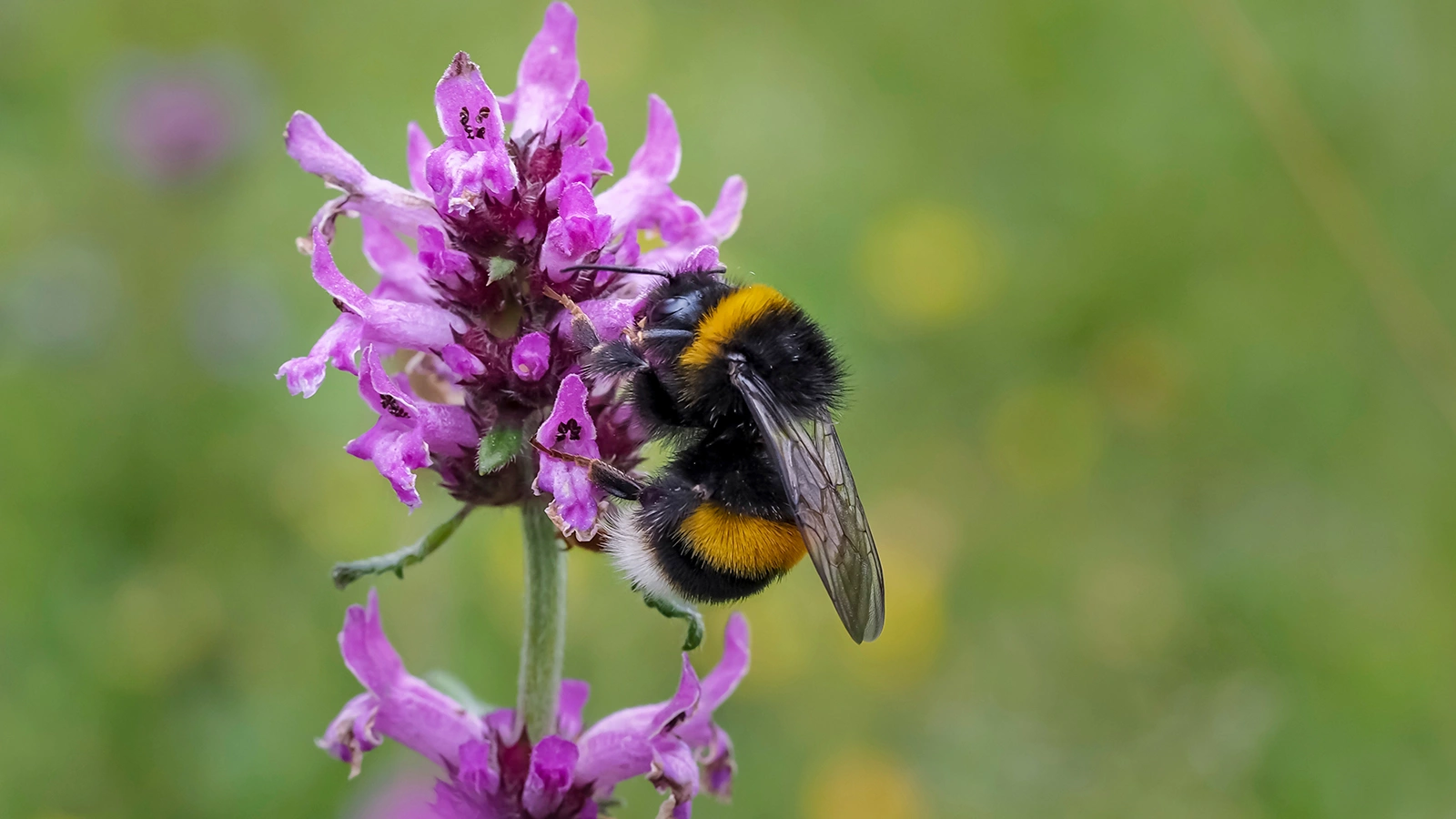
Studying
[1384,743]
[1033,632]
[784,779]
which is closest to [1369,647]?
[1384,743]

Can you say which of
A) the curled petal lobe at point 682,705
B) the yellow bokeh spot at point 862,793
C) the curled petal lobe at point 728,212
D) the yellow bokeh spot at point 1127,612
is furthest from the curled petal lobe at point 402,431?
the yellow bokeh spot at point 1127,612

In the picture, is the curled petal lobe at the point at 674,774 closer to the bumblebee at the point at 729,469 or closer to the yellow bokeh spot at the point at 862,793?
the bumblebee at the point at 729,469

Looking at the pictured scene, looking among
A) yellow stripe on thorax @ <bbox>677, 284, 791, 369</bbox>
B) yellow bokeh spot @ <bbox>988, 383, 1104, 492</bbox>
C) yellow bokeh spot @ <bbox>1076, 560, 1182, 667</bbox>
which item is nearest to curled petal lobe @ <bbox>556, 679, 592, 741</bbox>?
yellow stripe on thorax @ <bbox>677, 284, 791, 369</bbox>

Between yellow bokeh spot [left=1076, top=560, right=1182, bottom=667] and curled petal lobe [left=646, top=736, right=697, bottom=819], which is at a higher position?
yellow bokeh spot [left=1076, top=560, right=1182, bottom=667]

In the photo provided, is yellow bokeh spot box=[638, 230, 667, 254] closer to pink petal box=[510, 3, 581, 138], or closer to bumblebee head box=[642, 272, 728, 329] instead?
bumblebee head box=[642, 272, 728, 329]

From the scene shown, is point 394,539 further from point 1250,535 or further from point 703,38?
point 703,38

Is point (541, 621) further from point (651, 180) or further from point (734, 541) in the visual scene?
point (651, 180)
